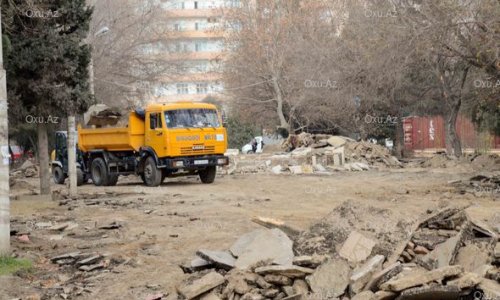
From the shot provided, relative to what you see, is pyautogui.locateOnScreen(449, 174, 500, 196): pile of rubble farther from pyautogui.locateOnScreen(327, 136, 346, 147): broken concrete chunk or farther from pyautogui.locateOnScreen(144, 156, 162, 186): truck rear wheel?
pyautogui.locateOnScreen(327, 136, 346, 147): broken concrete chunk

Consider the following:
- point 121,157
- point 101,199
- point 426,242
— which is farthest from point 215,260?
point 121,157

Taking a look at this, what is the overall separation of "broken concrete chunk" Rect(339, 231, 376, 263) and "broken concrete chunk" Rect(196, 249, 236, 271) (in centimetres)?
137

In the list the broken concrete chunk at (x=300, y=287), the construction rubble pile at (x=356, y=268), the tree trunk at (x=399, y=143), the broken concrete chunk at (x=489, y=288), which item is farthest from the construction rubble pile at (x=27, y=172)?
the broken concrete chunk at (x=489, y=288)

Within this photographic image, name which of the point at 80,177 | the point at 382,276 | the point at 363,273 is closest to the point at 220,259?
the point at 363,273

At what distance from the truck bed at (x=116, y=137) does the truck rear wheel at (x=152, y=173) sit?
72 cm

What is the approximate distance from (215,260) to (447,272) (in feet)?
9.68

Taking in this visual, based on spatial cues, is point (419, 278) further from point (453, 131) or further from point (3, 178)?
point (453, 131)

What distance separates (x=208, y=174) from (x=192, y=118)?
266cm

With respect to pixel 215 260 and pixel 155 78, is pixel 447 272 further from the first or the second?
pixel 155 78

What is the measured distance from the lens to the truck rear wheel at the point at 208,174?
23812mm

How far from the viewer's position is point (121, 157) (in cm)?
2403

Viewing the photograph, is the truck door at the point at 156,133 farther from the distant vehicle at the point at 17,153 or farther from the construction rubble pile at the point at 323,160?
the distant vehicle at the point at 17,153

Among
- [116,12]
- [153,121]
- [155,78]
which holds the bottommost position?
[153,121]

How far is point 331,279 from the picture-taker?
22.7 ft
